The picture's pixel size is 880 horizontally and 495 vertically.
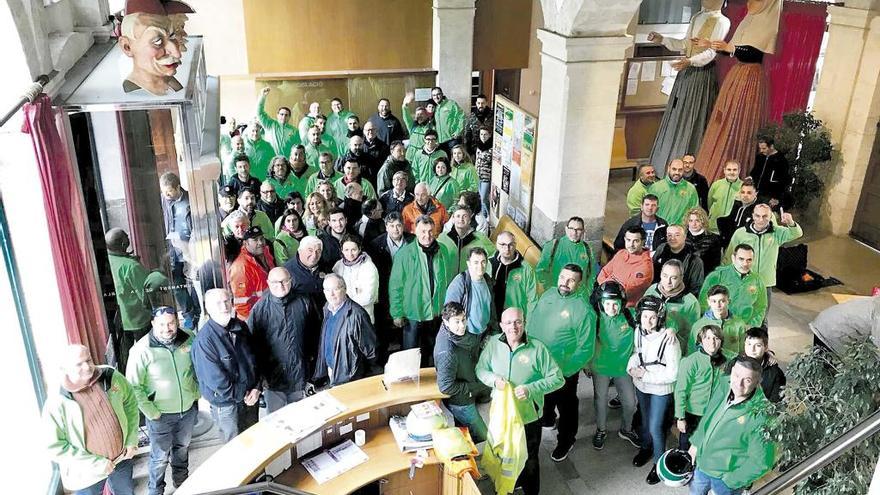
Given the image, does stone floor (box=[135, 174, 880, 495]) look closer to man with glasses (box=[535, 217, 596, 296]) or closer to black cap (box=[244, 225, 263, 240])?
man with glasses (box=[535, 217, 596, 296])

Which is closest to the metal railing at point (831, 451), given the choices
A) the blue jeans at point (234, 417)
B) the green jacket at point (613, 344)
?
the green jacket at point (613, 344)

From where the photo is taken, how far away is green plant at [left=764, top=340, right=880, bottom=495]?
3.55 meters

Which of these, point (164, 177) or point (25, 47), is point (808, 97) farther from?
point (25, 47)

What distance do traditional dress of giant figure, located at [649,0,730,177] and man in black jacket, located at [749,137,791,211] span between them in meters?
1.65

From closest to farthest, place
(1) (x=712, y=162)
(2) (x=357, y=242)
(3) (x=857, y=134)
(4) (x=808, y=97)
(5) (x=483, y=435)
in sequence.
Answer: (5) (x=483, y=435) → (2) (x=357, y=242) → (3) (x=857, y=134) → (1) (x=712, y=162) → (4) (x=808, y=97)

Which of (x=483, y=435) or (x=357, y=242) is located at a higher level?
(x=357, y=242)

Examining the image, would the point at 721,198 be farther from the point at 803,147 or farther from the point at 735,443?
the point at 735,443

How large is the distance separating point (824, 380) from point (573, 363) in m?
1.84

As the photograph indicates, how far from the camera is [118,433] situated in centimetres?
446

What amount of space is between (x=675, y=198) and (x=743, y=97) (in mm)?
2963

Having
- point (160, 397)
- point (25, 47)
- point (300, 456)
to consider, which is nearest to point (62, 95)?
point (25, 47)

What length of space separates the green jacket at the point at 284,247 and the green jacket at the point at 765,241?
394 cm

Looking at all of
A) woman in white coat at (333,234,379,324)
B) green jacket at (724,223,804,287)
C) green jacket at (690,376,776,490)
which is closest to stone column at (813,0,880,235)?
green jacket at (724,223,804,287)

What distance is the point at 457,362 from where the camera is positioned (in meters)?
4.85
